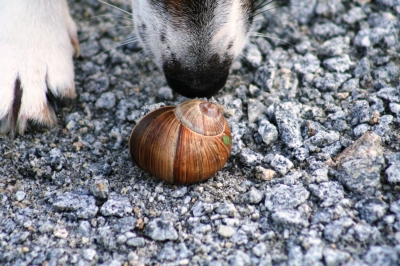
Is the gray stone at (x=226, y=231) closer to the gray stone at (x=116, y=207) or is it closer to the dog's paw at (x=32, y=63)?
the gray stone at (x=116, y=207)

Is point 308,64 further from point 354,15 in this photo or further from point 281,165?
point 281,165

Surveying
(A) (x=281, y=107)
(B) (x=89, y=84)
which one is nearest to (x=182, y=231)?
(A) (x=281, y=107)

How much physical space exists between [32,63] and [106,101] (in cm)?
46

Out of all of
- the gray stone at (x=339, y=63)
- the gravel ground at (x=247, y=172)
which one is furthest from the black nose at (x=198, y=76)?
the gray stone at (x=339, y=63)

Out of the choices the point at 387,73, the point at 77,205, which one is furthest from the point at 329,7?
the point at 77,205

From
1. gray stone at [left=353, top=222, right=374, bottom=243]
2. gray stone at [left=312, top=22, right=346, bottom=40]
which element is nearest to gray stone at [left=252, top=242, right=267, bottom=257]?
gray stone at [left=353, top=222, right=374, bottom=243]

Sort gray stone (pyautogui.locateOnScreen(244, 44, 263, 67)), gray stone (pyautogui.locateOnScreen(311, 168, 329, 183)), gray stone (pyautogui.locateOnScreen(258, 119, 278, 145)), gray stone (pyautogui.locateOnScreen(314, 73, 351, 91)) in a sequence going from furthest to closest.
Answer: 1. gray stone (pyautogui.locateOnScreen(244, 44, 263, 67))
2. gray stone (pyautogui.locateOnScreen(314, 73, 351, 91))
3. gray stone (pyautogui.locateOnScreen(258, 119, 278, 145))
4. gray stone (pyautogui.locateOnScreen(311, 168, 329, 183))

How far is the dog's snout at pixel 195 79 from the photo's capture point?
2.29 m

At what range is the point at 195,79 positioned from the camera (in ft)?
7.57

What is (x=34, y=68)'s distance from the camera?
2529 mm

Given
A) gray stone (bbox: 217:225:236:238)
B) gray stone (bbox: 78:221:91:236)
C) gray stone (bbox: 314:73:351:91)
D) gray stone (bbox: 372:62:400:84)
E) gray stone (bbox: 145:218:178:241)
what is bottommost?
gray stone (bbox: 78:221:91:236)

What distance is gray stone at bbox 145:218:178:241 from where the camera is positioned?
1973 mm

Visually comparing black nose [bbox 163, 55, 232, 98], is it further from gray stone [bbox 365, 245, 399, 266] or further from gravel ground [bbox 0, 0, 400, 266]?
gray stone [bbox 365, 245, 399, 266]

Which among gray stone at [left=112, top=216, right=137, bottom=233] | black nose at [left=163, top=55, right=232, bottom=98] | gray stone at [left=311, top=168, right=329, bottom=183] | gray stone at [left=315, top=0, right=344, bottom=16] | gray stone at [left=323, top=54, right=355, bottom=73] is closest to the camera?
gray stone at [left=112, top=216, right=137, bottom=233]
